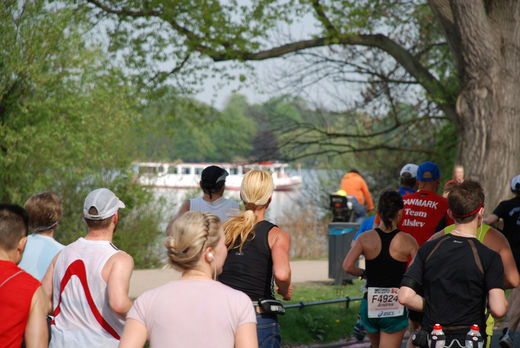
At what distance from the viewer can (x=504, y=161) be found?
34.1 feet

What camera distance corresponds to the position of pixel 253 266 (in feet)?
12.2

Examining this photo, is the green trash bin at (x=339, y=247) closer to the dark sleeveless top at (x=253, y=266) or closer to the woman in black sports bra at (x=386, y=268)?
the woman in black sports bra at (x=386, y=268)

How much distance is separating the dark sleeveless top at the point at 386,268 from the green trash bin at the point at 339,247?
5.80 m

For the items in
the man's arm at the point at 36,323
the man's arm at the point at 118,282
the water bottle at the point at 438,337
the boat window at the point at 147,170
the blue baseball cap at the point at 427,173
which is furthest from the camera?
the boat window at the point at 147,170

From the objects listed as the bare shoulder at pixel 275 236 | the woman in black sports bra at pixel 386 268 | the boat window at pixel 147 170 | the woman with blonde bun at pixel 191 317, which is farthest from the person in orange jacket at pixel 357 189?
the woman with blonde bun at pixel 191 317

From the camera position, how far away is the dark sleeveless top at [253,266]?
3729mm

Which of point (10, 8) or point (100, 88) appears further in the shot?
point (100, 88)

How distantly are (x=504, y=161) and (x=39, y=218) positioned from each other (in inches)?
324

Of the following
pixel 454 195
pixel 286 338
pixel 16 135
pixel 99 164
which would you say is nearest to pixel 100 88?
pixel 99 164

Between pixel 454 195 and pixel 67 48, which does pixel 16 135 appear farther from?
pixel 454 195

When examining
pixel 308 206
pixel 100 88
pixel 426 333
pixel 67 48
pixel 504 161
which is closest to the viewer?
pixel 426 333

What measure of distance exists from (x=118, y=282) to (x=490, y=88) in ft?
28.4

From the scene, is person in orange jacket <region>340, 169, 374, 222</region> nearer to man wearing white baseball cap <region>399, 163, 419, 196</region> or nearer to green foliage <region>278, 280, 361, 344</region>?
green foliage <region>278, 280, 361, 344</region>

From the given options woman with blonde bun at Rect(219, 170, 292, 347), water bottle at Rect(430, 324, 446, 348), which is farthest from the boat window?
water bottle at Rect(430, 324, 446, 348)
